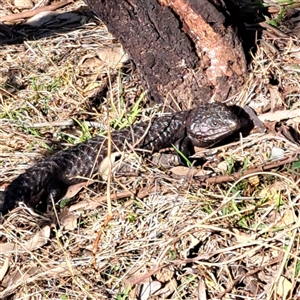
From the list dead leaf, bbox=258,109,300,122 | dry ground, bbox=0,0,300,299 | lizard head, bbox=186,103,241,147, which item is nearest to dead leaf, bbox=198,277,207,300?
dry ground, bbox=0,0,300,299

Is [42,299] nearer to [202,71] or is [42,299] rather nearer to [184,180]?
[184,180]

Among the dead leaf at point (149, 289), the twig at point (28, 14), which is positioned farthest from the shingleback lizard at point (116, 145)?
the twig at point (28, 14)

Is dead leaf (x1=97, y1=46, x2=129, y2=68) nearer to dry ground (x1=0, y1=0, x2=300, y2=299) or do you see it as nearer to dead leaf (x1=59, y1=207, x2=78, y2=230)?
dry ground (x1=0, y1=0, x2=300, y2=299)

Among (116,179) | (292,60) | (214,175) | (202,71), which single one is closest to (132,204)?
(116,179)

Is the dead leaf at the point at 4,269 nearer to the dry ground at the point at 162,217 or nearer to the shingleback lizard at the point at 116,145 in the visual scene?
the dry ground at the point at 162,217

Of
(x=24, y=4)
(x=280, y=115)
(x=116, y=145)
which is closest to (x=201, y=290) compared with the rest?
(x=116, y=145)
